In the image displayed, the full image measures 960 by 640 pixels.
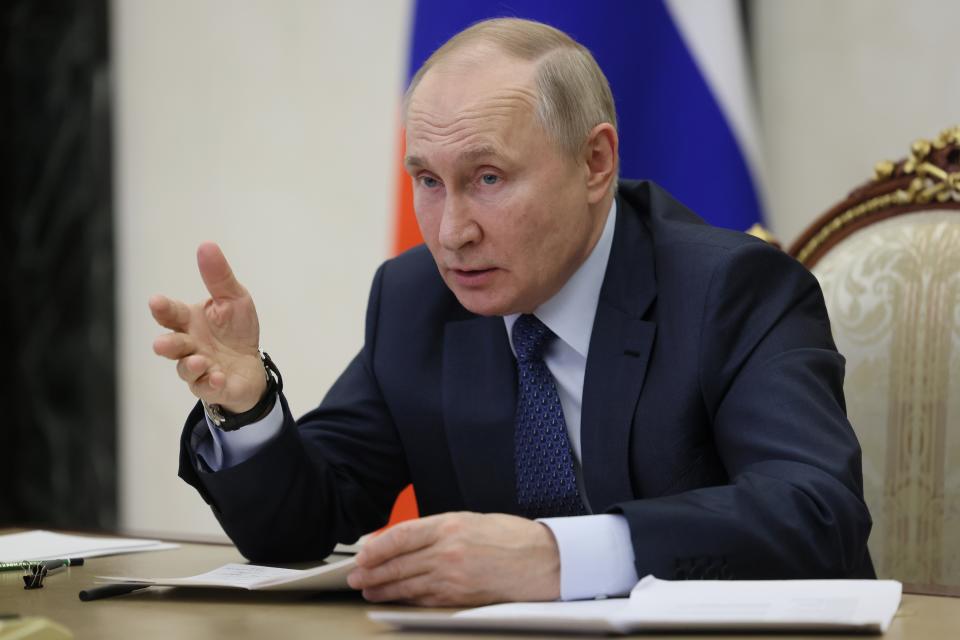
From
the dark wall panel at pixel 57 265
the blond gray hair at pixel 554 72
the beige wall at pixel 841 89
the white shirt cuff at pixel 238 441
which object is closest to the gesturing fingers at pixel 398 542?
the white shirt cuff at pixel 238 441

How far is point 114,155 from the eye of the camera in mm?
4336

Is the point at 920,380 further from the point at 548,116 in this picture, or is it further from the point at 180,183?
the point at 180,183

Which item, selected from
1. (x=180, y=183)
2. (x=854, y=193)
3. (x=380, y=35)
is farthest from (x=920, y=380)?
(x=180, y=183)

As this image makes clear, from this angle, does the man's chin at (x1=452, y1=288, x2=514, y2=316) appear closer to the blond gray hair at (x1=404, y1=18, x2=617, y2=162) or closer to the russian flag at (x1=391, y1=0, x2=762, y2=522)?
A: the blond gray hair at (x1=404, y1=18, x2=617, y2=162)

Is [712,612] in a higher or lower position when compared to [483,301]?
lower

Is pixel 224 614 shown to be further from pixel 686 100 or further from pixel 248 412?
pixel 686 100

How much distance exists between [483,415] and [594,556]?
1.95ft

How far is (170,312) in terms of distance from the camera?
1683 millimetres

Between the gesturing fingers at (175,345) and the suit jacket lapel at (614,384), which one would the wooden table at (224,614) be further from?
the suit jacket lapel at (614,384)

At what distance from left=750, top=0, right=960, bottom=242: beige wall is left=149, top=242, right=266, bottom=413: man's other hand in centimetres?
183

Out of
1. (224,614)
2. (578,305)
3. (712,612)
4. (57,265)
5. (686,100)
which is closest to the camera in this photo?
(712,612)

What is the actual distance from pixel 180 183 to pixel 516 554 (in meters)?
3.14

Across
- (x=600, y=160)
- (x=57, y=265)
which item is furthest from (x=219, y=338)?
(x=57, y=265)

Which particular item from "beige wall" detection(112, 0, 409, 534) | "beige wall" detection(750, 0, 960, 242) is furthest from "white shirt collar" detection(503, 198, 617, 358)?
"beige wall" detection(112, 0, 409, 534)
